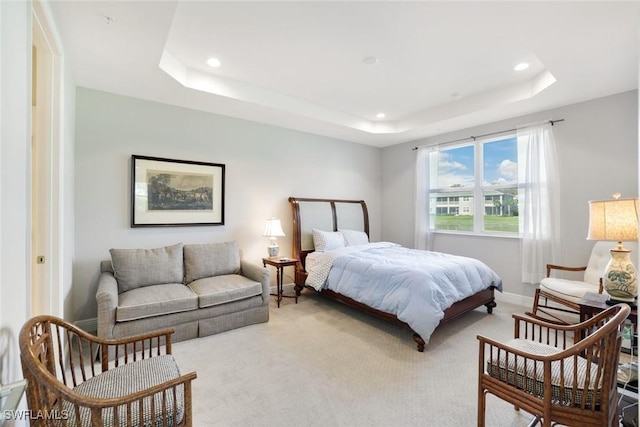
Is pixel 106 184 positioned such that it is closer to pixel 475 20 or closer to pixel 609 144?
pixel 475 20

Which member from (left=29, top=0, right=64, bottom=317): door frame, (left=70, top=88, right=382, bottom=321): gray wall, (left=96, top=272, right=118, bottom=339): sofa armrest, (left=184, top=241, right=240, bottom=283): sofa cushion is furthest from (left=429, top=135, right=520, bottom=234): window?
(left=29, top=0, right=64, bottom=317): door frame

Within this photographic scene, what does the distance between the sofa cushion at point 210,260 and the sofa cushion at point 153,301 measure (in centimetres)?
32

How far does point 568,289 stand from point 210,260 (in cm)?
390

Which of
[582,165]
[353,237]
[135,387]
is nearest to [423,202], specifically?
[353,237]

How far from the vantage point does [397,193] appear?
18.6 ft

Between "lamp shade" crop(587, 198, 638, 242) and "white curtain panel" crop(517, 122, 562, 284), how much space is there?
59.9 inches

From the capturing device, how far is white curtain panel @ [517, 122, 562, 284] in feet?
12.1

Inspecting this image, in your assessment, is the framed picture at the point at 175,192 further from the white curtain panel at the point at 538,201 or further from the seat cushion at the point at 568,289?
the white curtain panel at the point at 538,201

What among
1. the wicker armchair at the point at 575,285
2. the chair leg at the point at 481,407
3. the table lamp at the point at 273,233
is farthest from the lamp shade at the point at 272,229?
the wicker armchair at the point at 575,285

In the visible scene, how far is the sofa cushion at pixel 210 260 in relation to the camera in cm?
338

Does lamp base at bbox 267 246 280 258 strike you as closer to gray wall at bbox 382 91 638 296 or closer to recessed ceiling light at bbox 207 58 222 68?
recessed ceiling light at bbox 207 58 222 68

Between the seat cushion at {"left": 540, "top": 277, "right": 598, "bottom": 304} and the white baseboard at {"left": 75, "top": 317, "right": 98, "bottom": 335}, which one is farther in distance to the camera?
the white baseboard at {"left": 75, "top": 317, "right": 98, "bottom": 335}

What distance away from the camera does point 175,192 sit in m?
3.63

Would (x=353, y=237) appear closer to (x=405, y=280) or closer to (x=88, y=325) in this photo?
(x=405, y=280)
